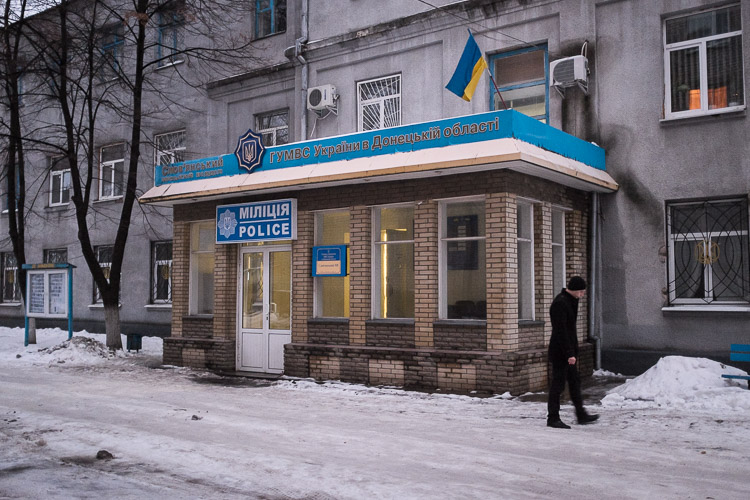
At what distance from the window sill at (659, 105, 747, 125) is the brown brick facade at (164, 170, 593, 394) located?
1.97 m

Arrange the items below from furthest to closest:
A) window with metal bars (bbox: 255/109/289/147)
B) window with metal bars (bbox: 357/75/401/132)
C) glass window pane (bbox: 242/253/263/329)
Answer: window with metal bars (bbox: 255/109/289/147) < window with metal bars (bbox: 357/75/401/132) < glass window pane (bbox: 242/253/263/329)

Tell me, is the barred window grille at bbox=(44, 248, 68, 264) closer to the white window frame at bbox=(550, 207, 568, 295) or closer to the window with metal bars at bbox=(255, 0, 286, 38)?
the window with metal bars at bbox=(255, 0, 286, 38)

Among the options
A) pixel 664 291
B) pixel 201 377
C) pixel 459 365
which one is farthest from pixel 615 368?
pixel 201 377

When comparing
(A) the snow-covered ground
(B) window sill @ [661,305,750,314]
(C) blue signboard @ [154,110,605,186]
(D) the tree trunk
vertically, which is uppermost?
(C) blue signboard @ [154,110,605,186]

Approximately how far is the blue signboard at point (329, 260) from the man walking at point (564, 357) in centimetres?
521

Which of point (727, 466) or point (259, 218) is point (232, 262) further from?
point (727, 466)

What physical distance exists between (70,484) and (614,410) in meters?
6.82

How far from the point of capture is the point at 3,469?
6547 millimetres

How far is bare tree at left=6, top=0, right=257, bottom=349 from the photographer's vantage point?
17.7 m

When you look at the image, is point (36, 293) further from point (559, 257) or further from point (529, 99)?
point (559, 257)

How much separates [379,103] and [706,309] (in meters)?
8.27

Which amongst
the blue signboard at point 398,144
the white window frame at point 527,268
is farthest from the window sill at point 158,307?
the white window frame at point 527,268

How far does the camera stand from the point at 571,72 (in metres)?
13.3

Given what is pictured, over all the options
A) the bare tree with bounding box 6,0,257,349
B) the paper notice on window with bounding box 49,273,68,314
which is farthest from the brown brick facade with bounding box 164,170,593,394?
the paper notice on window with bounding box 49,273,68,314
